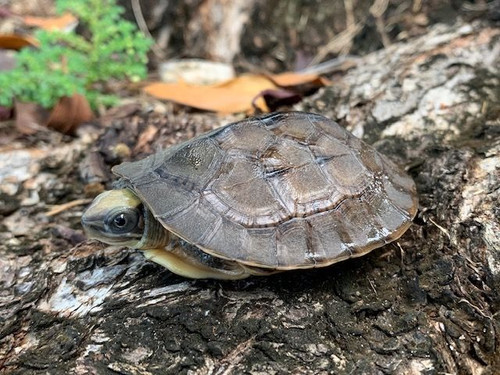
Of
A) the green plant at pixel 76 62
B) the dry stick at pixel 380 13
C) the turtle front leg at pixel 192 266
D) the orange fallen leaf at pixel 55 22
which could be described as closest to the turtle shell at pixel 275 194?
the turtle front leg at pixel 192 266

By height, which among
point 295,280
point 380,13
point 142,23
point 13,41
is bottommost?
point 295,280

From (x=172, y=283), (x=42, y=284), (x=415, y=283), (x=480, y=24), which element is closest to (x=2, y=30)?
(x=42, y=284)

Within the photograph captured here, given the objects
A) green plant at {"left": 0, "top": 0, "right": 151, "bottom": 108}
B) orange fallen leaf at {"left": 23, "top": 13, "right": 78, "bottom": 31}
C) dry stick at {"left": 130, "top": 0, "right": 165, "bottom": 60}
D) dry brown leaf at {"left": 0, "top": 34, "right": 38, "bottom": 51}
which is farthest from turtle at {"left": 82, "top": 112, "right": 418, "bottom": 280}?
orange fallen leaf at {"left": 23, "top": 13, "right": 78, "bottom": 31}

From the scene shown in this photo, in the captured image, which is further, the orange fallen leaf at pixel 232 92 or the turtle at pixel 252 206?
the orange fallen leaf at pixel 232 92

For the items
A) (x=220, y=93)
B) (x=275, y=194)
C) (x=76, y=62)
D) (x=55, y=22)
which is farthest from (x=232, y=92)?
(x=55, y=22)

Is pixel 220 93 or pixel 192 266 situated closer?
pixel 192 266

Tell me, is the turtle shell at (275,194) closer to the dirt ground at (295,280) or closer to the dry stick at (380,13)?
the dirt ground at (295,280)

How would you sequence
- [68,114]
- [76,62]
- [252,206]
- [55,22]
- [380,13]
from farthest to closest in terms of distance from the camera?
1. [55,22]
2. [380,13]
3. [68,114]
4. [76,62]
5. [252,206]

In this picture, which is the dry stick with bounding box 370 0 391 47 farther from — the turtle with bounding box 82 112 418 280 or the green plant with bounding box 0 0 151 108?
the turtle with bounding box 82 112 418 280

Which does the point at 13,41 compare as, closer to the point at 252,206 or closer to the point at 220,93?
the point at 220,93
